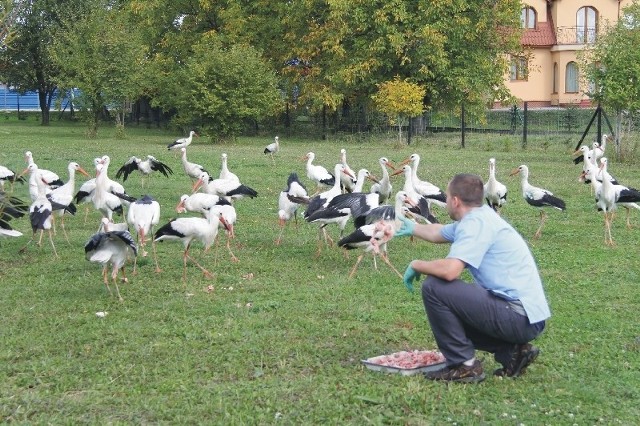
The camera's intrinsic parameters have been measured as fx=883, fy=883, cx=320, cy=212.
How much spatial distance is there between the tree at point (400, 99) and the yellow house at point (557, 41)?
16639 millimetres

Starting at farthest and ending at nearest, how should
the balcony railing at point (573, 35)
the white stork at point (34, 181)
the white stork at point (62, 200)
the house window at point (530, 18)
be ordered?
1. the house window at point (530, 18)
2. the balcony railing at point (573, 35)
3. the white stork at point (34, 181)
4. the white stork at point (62, 200)

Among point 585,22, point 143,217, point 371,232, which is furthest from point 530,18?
point 371,232

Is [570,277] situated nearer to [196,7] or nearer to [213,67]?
[213,67]

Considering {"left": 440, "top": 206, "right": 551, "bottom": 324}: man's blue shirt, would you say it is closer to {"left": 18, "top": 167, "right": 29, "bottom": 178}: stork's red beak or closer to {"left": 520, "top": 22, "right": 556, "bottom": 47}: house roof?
{"left": 18, "top": 167, "right": 29, "bottom": 178}: stork's red beak

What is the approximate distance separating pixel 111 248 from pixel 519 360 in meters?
4.36

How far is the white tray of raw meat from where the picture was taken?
623 centimetres

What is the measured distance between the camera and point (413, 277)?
619 cm

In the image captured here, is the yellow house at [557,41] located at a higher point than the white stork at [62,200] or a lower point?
higher

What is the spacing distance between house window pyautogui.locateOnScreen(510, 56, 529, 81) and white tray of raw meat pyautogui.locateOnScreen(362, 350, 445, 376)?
34358 mm

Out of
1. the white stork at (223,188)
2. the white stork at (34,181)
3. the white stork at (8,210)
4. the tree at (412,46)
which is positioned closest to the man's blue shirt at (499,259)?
the white stork at (8,210)

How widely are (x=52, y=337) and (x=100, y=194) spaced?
5.20 m

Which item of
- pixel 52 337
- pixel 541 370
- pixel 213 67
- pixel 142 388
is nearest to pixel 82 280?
pixel 52 337

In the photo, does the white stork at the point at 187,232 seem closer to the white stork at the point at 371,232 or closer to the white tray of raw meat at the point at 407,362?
the white stork at the point at 371,232

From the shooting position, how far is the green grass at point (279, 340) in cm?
567
